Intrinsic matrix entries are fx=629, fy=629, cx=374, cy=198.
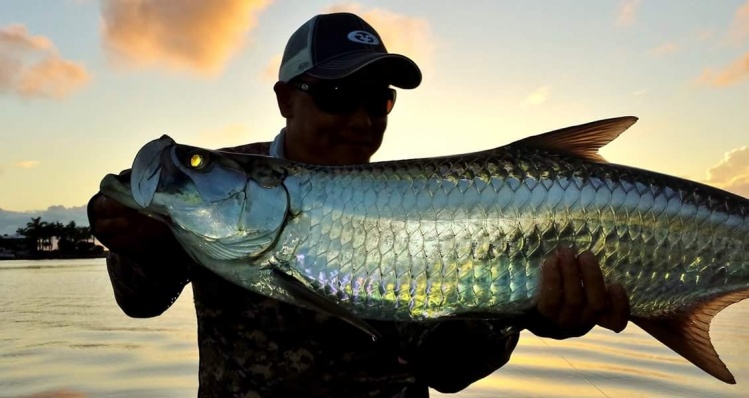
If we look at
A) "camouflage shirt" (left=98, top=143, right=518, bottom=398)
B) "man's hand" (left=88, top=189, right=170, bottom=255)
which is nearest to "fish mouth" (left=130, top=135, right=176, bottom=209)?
"man's hand" (left=88, top=189, right=170, bottom=255)

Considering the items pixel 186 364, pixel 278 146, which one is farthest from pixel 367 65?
pixel 186 364

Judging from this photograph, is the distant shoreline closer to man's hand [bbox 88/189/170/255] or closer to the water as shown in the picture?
the water

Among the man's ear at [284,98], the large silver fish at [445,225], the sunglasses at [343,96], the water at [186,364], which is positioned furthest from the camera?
the water at [186,364]

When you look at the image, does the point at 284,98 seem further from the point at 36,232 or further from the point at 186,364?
the point at 36,232

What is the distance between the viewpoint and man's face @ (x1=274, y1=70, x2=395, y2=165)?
150 inches

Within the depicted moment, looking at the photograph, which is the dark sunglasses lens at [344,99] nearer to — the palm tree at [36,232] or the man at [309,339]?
the man at [309,339]

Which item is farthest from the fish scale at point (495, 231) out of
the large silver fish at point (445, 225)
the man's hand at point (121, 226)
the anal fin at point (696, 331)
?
the man's hand at point (121, 226)

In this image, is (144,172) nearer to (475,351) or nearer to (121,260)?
(121,260)

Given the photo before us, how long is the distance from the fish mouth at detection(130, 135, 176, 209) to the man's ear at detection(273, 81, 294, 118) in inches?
61.9

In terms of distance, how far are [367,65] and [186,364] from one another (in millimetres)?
8959

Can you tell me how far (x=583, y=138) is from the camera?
277cm

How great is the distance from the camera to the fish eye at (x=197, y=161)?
2.65 m

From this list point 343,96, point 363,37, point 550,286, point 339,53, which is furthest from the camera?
point 363,37

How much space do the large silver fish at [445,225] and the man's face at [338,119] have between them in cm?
116
